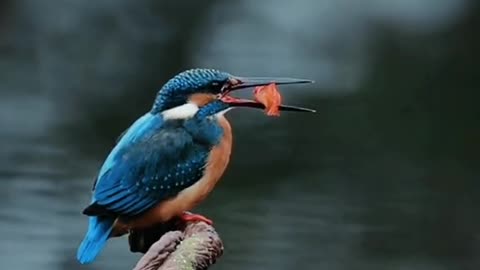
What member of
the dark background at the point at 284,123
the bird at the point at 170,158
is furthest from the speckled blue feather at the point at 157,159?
the dark background at the point at 284,123

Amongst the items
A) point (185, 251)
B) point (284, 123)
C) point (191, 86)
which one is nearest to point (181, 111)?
point (191, 86)

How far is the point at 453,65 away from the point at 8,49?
2241 mm

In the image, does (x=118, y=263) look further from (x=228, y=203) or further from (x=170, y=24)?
(x=170, y=24)

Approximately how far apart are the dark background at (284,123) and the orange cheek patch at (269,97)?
2343mm

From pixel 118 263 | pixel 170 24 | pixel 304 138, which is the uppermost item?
pixel 170 24

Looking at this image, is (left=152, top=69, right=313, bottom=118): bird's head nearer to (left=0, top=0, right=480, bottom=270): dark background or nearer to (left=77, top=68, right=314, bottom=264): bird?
(left=77, top=68, right=314, bottom=264): bird

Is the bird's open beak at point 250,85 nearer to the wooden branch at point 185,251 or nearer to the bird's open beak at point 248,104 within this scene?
the bird's open beak at point 248,104

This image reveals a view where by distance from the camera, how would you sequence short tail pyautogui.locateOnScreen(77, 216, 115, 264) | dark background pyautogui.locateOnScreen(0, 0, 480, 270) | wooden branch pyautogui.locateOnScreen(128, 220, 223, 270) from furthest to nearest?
dark background pyautogui.locateOnScreen(0, 0, 480, 270), short tail pyautogui.locateOnScreen(77, 216, 115, 264), wooden branch pyautogui.locateOnScreen(128, 220, 223, 270)

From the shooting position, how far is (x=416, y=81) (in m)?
6.51

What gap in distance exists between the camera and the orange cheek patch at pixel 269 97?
1674 millimetres

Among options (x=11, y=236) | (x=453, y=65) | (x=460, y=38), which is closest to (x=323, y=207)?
(x=11, y=236)

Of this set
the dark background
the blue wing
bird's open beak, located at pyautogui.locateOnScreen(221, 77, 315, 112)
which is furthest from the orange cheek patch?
the dark background

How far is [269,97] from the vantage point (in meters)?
1.68

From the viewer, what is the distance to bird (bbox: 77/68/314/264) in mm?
1690
